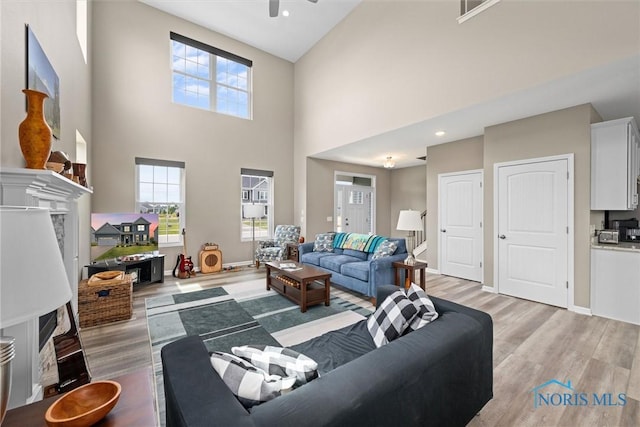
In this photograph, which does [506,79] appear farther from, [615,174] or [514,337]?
[514,337]

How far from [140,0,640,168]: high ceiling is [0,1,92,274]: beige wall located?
250 cm

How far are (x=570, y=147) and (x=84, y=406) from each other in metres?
5.06

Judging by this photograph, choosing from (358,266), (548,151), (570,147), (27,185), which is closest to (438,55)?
→ (548,151)

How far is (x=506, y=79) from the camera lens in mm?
3004

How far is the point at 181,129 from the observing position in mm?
5223

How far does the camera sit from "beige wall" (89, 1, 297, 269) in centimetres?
455

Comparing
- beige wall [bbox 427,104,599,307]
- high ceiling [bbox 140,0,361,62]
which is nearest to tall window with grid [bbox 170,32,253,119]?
high ceiling [bbox 140,0,361,62]

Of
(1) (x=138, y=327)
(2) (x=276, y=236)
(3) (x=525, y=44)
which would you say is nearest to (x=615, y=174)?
(3) (x=525, y=44)

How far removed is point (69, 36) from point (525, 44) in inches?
199

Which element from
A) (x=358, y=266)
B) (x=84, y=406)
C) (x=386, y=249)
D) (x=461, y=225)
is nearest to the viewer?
(x=84, y=406)

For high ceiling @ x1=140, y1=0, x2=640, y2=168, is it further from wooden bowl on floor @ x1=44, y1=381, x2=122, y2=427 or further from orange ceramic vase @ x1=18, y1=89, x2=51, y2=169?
wooden bowl on floor @ x1=44, y1=381, x2=122, y2=427

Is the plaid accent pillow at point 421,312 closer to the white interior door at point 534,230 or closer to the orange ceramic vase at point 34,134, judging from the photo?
the orange ceramic vase at point 34,134

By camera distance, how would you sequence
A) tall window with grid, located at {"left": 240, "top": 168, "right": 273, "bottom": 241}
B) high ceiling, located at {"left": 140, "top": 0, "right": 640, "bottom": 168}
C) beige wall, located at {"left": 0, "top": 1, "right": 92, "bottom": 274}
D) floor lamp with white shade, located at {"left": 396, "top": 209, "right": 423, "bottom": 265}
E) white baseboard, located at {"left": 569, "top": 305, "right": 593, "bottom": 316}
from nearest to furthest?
beige wall, located at {"left": 0, "top": 1, "right": 92, "bottom": 274} → high ceiling, located at {"left": 140, "top": 0, "right": 640, "bottom": 168} → white baseboard, located at {"left": 569, "top": 305, "right": 593, "bottom": 316} → floor lamp with white shade, located at {"left": 396, "top": 209, "right": 423, "bottom": 265} → tall window with grid, located at {"left": 240, "top": 168, "right": 273, "bottom": 241}

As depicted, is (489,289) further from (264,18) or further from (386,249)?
(264,18)
